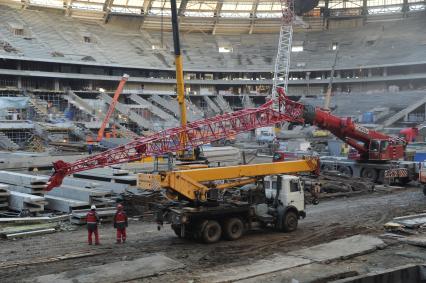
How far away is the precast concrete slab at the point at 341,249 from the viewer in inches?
525

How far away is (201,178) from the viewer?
1498 centimetres

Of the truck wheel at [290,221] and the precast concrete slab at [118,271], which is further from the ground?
the truck wheel at [290,221]

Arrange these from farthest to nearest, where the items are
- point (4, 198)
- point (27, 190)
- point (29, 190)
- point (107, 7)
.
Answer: point (107, 7) < point (27, 190) < point (29, 190) < point (4, 198)

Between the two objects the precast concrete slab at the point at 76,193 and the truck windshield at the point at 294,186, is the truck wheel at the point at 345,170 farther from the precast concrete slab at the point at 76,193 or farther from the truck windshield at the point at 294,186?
the precast concrete slab at the point at 76,193

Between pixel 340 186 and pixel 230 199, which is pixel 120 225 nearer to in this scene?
pixel 230 199

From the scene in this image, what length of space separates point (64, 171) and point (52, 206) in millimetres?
1514

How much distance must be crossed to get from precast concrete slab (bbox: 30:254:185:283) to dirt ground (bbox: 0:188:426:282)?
35cm

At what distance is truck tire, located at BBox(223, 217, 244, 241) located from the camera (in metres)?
15.2

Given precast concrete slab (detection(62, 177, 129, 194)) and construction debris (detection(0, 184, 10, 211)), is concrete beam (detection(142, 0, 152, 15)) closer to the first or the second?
precast concrete slab (detection(62, 177, 129, 194))

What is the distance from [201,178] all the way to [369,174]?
17.6m

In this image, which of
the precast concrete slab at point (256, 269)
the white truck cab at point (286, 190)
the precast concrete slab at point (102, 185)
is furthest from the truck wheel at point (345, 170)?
the precast concrete slab at point (256, 269)

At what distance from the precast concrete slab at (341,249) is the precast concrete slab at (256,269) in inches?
19.0

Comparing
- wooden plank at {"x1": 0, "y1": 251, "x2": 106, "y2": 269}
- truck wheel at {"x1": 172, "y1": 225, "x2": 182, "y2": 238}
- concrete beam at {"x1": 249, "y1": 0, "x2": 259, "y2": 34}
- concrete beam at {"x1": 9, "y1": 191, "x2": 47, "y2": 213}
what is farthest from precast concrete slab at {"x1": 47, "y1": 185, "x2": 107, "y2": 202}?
concrete beam at {"x1": 249, "y1": 0, "x2": 259, "y2": 34}

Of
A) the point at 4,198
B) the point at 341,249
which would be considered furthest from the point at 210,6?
the point at 341,249
